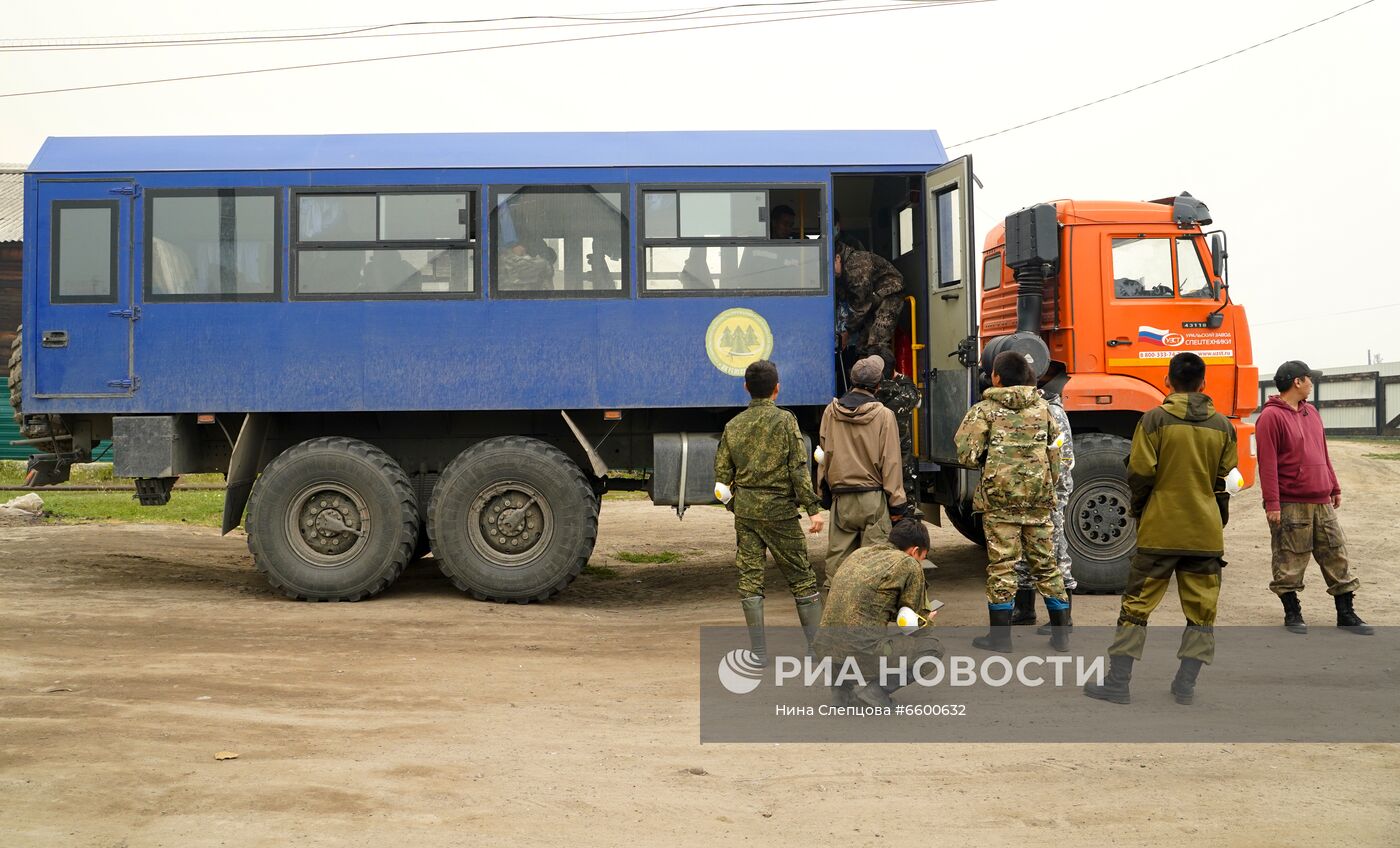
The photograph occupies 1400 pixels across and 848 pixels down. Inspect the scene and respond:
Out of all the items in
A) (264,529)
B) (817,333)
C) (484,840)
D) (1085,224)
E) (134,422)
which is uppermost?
(1085,224)

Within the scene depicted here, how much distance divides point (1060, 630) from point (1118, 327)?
11.3 ft

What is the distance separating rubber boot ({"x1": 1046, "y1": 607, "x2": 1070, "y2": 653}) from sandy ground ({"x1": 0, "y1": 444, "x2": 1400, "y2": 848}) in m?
1.63

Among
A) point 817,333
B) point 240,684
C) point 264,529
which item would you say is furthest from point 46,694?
point 817,333

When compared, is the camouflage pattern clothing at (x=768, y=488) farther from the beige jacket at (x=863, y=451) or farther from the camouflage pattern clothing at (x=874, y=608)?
the camouflage pattern clothing at (x=874, y=608)

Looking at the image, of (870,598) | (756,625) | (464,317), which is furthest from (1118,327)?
(464,317)

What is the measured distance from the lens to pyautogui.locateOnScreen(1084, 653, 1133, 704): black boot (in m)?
6.25

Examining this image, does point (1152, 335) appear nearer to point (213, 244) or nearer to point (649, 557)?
point (649, 557)

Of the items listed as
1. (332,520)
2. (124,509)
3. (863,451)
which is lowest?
(124,509)

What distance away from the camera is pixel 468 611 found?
9219 millimetres

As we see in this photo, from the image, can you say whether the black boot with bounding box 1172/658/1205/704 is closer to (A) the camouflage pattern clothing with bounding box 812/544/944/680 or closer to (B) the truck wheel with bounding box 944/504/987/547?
(A) the camouflage pattern clothing with bounding box 812/544/944/680

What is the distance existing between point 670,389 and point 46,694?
4.90 meters

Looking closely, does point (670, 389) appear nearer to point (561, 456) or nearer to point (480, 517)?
point (561, 456)

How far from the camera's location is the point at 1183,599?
626 cm

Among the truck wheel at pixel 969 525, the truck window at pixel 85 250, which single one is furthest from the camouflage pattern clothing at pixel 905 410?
the truck window at pixel 85 250
